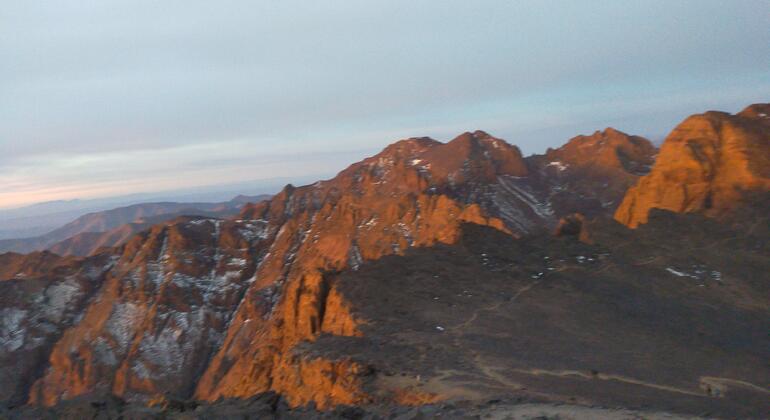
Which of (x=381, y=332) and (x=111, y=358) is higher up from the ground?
(x=381, y=332)

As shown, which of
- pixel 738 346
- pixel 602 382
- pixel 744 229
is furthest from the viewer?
pixel 744 229

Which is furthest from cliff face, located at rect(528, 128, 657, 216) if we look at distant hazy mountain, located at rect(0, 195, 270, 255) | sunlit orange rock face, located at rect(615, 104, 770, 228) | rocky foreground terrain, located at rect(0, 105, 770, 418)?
distant hazy mountain, located at rect(0, 195, 270, 255)

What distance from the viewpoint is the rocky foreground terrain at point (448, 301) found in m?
14.8

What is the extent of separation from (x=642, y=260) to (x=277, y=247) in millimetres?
42378

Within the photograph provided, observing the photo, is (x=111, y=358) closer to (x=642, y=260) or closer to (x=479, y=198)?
(x=479, y=198)

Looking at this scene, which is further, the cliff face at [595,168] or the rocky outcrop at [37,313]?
the cliff face at [595,168]

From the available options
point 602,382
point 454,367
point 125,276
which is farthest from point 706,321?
point 125,276

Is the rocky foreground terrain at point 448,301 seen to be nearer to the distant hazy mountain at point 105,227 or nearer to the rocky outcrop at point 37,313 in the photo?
the rocky outcrop at point 37,313

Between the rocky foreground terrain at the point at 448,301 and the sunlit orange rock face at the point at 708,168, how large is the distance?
13cm

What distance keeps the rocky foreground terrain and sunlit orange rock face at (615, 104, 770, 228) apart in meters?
0.13

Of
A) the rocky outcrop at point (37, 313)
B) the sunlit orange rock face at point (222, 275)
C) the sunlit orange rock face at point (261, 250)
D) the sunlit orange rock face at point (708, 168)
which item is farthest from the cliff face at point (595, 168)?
the rocky outcrop at point (37, 313)

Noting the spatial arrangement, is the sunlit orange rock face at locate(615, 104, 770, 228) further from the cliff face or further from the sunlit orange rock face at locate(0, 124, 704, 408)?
the cliff face

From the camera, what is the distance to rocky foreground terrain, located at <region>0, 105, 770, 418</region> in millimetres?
14773

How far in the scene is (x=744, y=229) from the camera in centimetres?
2909
